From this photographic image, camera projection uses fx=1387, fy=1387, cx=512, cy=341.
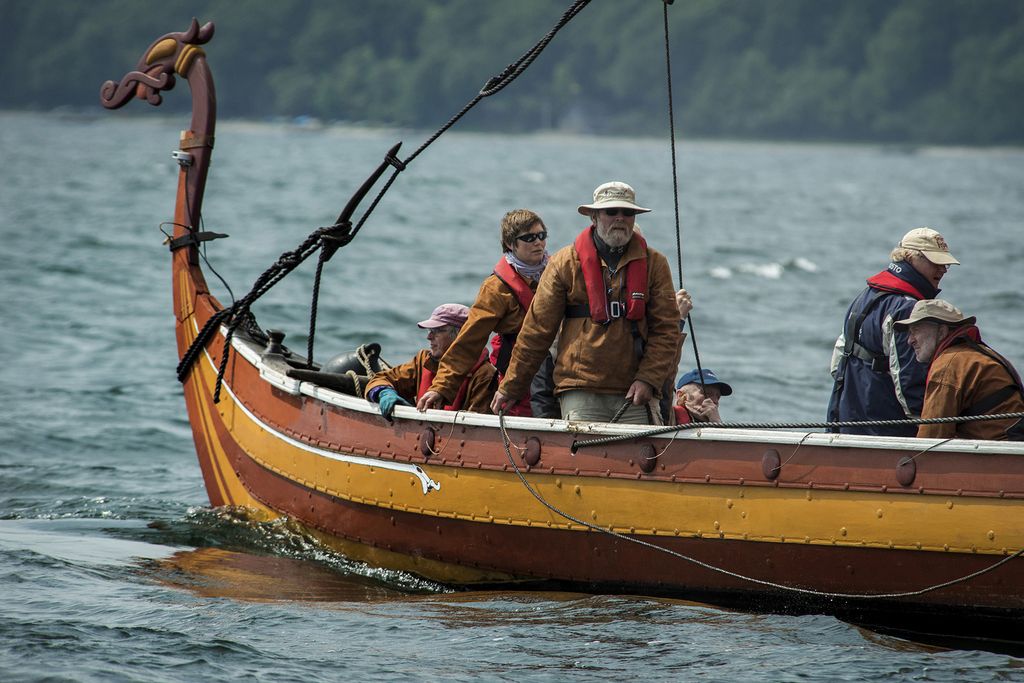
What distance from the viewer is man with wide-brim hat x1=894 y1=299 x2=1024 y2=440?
622 cm

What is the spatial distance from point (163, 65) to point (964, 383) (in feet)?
20.9

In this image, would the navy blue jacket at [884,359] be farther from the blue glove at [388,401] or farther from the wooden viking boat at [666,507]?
the blue glove at [388,401]

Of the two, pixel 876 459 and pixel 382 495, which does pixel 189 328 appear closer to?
pixel 382 495

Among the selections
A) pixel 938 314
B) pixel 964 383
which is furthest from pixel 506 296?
pixel 964 383

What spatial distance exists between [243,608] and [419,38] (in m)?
131

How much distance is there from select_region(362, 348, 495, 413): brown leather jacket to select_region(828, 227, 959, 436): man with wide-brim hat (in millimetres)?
1886

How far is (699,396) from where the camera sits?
7.96 metres

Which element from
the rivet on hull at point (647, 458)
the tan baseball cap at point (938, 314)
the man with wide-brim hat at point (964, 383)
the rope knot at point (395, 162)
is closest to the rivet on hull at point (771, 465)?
the rivet on hull at point (647, 458)

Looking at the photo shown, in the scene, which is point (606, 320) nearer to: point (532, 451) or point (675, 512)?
point (532, 451)

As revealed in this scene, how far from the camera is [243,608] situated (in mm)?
7012

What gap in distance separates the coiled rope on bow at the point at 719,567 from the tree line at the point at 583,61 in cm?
11345

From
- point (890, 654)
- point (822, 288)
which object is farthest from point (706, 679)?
point (822, 288)

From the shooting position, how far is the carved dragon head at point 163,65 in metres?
9.92

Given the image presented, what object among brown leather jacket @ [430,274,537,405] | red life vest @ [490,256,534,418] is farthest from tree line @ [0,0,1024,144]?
brown leather jacket @ [430,274,537,405]
